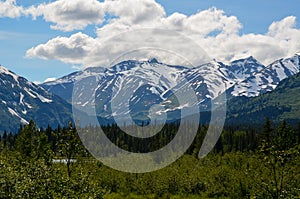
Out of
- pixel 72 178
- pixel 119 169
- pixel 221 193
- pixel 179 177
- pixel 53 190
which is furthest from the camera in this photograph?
pixel 119 169

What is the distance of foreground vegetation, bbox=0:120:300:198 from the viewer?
3303 centimetres

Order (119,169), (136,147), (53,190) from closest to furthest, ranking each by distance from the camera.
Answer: (53,190) → (119,169) → (136,147)

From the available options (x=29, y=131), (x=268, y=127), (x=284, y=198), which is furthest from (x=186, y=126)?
(x=284, y=198)

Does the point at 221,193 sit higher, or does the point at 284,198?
the point at 284,198

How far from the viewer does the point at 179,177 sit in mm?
87812

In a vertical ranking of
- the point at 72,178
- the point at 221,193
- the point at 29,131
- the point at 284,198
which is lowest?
the point at 221,193

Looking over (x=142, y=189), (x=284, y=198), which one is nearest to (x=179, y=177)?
(x=142, y=189)

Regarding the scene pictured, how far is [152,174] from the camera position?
89625mm

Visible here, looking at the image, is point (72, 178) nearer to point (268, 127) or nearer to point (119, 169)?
point (119, 169)

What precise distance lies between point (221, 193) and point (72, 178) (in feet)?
172

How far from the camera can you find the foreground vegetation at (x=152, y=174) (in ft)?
108

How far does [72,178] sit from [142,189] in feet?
172

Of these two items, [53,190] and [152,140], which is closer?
[53,190]

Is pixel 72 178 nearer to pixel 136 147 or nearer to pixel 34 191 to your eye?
pixel 34 191
